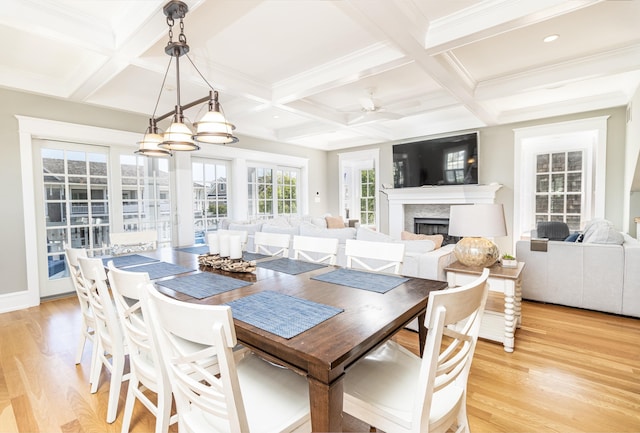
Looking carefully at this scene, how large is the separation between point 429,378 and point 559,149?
18.4 feet

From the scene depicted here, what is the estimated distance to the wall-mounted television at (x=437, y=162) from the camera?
5410 millimetres

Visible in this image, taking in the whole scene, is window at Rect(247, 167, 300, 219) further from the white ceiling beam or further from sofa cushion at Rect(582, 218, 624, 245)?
sofa cushion at Rect(582, 218, 624, 245)

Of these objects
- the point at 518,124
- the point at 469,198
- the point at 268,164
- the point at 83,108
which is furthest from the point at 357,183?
the point at 83,108

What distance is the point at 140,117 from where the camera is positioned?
4.54m

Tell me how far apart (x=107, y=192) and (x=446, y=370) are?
189 inches

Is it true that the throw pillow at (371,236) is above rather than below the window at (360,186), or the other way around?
below

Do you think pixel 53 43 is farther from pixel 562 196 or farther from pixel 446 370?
pixel 562 196

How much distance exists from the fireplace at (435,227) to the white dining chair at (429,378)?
497cm

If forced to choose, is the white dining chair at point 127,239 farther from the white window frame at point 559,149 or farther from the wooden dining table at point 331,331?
the white window frame at point 559,149

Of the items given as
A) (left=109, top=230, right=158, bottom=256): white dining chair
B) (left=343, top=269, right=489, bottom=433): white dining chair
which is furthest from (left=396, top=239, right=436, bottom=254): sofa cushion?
(left=109, top=230, right=158, bottom=256): white dining chair

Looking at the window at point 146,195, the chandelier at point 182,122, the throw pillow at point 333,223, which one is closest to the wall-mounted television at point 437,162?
the throw pillow at point 333,223

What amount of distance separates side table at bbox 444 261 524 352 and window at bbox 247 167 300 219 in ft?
14.2

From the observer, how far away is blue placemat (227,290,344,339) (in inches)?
43.6

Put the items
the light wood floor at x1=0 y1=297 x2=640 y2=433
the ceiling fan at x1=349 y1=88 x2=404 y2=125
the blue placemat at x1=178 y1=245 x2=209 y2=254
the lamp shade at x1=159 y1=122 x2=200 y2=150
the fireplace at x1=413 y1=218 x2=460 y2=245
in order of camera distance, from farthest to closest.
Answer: the fireplace at x1=413 y1=218 x2=460 y2=245
the ceiling fan at x1=349 y1=88 x2=404 y2=125
the blue placemat at x1=178 y1=245 x2=209 y2=254
the lamp shade at x1=159 y1=122 x2=200 y2=150
the light wood floor at x1=0 y1=297 x2=640 y2=433
